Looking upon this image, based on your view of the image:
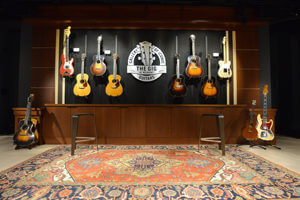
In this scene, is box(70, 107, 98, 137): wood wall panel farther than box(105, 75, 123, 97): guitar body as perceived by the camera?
No

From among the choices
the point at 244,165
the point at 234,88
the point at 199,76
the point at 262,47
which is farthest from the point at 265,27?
the point at 244,165

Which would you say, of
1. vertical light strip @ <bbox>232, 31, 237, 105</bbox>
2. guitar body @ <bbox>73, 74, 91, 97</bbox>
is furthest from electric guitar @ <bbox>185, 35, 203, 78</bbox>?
guitar body @ <bbox>73, 74, 91, 97</bbox>

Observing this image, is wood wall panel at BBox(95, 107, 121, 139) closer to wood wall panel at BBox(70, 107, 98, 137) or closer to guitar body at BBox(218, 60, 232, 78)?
wood wall panel at BBox(70, 107, 98, 137)

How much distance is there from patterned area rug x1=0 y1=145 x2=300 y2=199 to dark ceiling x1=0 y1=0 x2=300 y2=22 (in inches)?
125

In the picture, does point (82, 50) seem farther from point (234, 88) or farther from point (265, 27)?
point (265, 27)

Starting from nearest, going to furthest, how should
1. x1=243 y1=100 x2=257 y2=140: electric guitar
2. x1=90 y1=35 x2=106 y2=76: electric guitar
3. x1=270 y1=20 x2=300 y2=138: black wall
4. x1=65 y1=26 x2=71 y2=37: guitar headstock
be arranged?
x1=243 y1=100 x2=257 y2=140: electric guitar → x1=90 y1=35 x2=106 y2=76: electric guitar → x1=65 y1=26 x2=71 y2=37: guitar headstock → x1=270 y1=20 x2=300 y2=138: black wall

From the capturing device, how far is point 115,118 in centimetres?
336

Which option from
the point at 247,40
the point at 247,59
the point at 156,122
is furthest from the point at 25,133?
the point at 247,40

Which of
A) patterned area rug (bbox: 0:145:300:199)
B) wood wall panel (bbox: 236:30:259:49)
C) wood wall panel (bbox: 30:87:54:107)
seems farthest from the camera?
wood wall panel (bbox: 236:30:259:49)

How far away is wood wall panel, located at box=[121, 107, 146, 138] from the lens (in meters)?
3.35

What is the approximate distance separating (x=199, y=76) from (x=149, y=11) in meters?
1.88

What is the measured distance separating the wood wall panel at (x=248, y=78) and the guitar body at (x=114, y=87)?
110 inches

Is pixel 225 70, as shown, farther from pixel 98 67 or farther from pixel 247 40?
pixel 98 67

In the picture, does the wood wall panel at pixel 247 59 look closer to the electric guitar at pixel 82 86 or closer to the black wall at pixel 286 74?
the black wall at pixel 286 74
